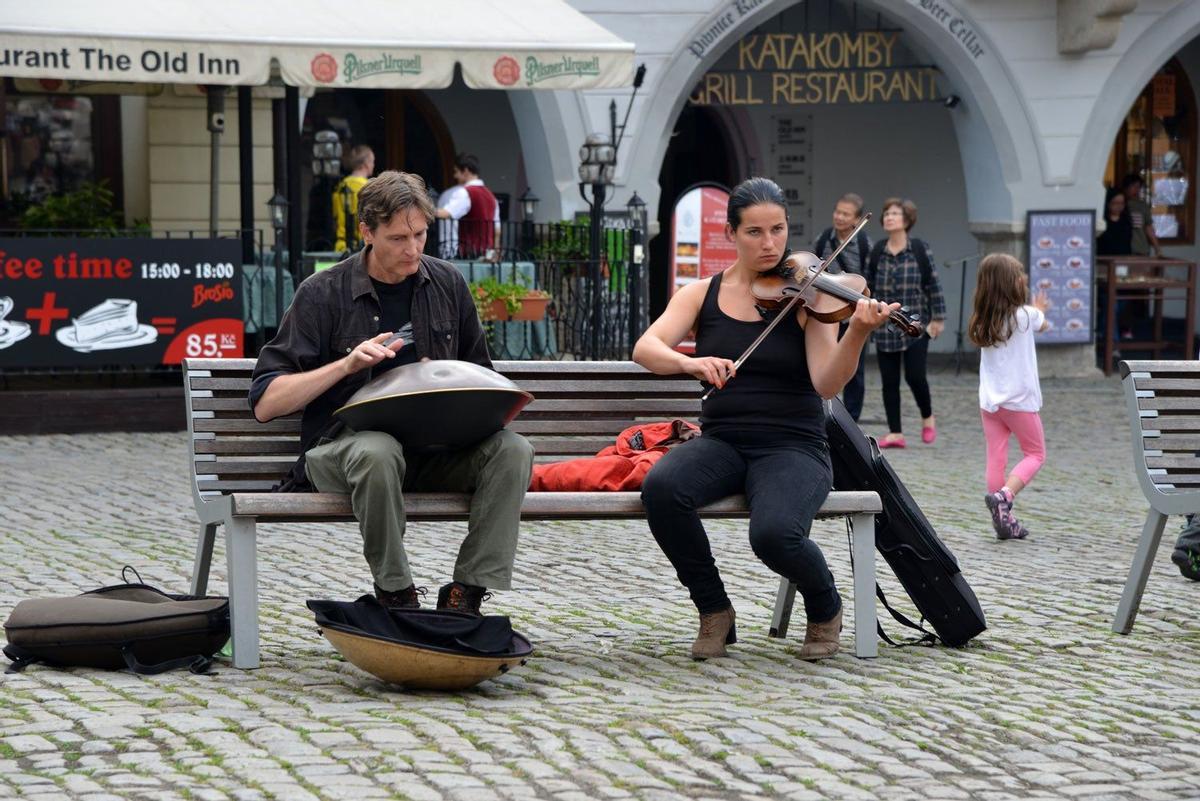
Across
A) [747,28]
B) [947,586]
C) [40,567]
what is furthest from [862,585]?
[747,28]

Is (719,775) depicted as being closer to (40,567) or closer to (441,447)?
(441,447)

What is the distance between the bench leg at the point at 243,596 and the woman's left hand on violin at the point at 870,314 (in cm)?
176

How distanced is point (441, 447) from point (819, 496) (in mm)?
1095

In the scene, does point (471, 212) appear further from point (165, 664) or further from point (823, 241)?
point (165, 664)

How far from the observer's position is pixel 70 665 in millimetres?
5242

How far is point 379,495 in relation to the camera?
5074mm

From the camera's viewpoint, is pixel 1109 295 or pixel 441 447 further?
pixel 1109 295

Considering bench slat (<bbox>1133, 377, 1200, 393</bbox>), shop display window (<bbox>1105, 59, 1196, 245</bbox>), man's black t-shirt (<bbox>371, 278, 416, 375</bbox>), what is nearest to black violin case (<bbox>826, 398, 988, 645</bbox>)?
bench slat (<bbox>1133, 377, 1200, 393</bbox>)

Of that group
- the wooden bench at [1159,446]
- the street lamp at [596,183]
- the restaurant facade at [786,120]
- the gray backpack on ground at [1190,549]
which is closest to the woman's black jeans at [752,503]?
the wooden bench at [1159,446]

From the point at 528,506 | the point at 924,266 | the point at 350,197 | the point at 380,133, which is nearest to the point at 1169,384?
the point at 528,506

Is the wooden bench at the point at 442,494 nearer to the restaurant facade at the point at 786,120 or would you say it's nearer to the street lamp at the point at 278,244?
the street lamp at the point at 278,244

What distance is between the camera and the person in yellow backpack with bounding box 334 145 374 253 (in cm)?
1355

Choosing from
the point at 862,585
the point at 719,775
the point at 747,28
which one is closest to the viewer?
the point at 719,775

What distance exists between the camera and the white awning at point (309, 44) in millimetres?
11172
